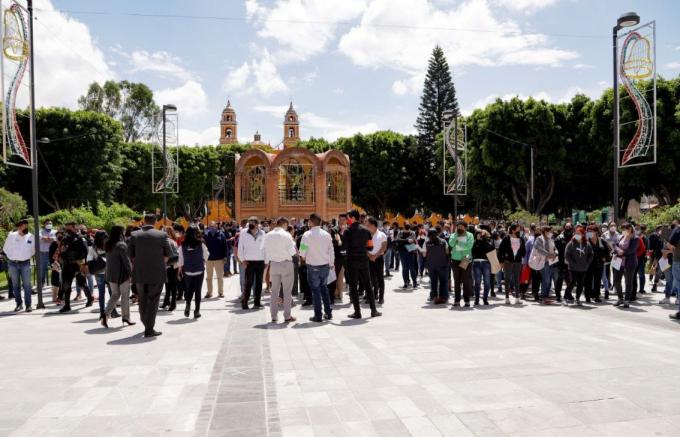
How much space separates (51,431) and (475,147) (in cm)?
3438

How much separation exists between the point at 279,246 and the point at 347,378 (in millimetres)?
3840

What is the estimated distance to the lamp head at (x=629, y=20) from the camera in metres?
13.6

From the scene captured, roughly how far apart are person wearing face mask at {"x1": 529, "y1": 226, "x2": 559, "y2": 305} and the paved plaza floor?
96.3 inches

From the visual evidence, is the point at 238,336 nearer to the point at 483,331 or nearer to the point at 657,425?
the point at 483,331

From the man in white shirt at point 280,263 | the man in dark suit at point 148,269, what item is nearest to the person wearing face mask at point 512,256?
the man in white shirt at point 280,263

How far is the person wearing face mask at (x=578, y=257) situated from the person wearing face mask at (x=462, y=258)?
2083 mm

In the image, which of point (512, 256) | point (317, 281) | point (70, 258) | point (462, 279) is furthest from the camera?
point (512, 256)

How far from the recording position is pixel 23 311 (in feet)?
37.1

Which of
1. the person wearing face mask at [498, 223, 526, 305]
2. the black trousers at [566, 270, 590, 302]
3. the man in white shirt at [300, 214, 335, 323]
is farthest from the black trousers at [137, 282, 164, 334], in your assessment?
the black trousers at [566, 270, 590, 302]

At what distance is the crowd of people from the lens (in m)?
9.19

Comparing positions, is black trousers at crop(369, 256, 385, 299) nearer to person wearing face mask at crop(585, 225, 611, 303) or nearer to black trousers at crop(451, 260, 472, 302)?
black trousers at crop(451, 260, 472, 302)

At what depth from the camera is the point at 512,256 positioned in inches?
486

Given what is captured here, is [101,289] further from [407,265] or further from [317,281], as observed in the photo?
[407,265]

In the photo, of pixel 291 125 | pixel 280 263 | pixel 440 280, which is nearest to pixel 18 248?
pixel 280 263
